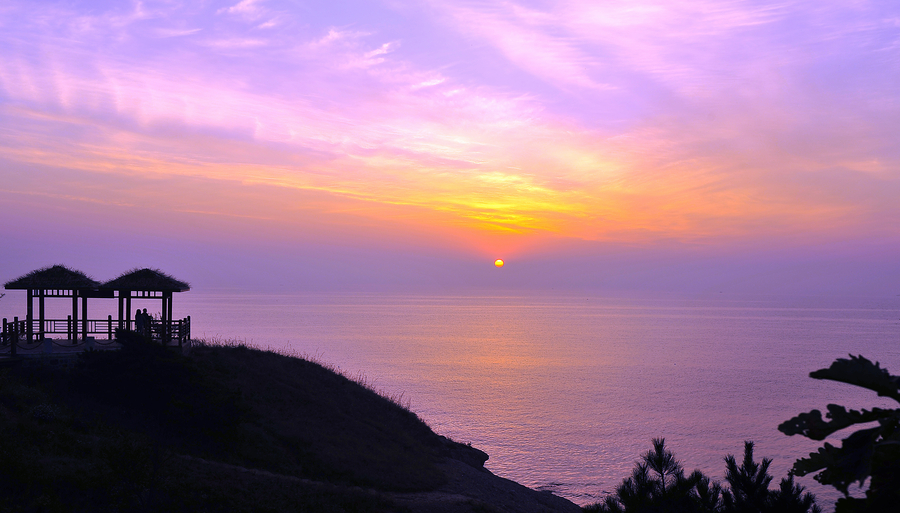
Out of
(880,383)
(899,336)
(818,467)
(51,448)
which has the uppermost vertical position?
(880,383)

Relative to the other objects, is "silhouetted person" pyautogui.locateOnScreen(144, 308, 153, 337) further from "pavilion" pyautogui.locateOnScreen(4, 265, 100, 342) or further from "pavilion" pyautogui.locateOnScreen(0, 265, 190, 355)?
"pavilion" pyautogui.locateOnScreen(4, 265, 100, 342)

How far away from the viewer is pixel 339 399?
3092 centimetres

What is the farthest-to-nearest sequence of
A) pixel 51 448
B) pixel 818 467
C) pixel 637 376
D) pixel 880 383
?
pixel 637 376
pixel 51 448
pixel 818 467
pixel 880 383

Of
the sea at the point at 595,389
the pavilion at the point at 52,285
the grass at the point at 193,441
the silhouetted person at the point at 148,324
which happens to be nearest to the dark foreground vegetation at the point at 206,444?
the grass at the point at 193,441

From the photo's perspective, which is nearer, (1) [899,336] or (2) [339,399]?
(2) [339,399]

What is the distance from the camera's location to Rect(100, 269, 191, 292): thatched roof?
97.6 ft

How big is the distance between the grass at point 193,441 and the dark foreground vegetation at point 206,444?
49 mm

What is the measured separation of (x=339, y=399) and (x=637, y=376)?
162 ft

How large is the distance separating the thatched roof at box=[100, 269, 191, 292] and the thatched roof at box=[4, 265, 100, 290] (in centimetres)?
96

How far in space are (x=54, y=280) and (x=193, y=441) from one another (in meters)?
15.0

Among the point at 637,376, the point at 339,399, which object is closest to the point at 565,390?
the point at 637,376

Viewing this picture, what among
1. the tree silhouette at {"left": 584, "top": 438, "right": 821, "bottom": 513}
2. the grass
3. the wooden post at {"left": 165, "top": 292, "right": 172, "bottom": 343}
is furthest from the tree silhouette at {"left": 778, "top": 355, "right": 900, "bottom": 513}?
the wooden post at {"left": 165, "top": 292, "right": 172, "bottom": 343}

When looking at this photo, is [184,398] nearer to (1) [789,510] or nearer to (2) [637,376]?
(1) [789,510]

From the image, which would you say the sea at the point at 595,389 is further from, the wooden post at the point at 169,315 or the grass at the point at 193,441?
the wooden post at the point at 169,315
